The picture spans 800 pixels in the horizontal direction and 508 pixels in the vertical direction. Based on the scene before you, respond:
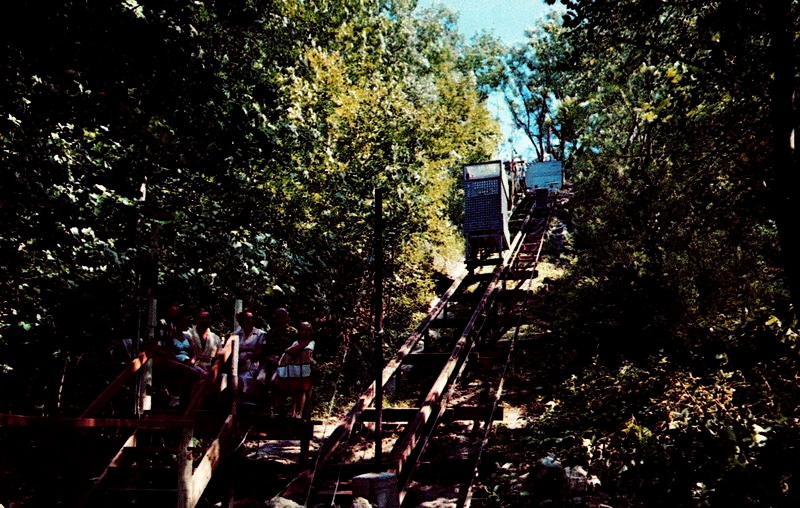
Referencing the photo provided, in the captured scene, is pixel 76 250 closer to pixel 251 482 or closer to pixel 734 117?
pixel 251 482

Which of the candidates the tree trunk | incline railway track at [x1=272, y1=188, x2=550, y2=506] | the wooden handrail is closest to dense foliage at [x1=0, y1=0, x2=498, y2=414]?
the wooden handrail

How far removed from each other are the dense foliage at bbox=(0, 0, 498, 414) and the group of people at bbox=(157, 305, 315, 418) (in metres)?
0.66

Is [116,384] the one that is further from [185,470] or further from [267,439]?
[267,439]

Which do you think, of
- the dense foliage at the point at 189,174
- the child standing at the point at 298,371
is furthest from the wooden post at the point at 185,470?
the dense foliage at the point at 189,174

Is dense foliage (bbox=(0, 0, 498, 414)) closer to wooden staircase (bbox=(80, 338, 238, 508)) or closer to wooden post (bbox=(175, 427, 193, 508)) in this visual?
wooden staircase (bbox=(80, 338, 238, 508))

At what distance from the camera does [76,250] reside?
666 cm

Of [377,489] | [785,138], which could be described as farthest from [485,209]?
[785,138]

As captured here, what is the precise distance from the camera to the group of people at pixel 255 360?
301 inches

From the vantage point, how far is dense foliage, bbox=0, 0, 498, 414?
450cm

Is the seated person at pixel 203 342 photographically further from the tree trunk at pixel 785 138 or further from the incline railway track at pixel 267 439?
the tree trunk at pixel 785 138

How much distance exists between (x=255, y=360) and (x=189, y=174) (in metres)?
2.71

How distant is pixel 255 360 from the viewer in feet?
26.5

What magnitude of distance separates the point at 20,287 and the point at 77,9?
15.0 feet

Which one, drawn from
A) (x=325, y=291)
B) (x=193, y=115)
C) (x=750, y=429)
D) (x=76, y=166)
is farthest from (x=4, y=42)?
(x=325, y=291)
